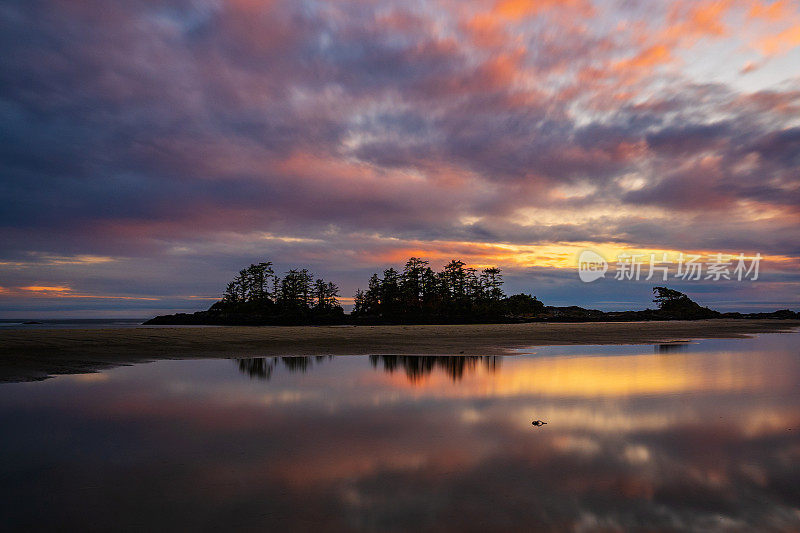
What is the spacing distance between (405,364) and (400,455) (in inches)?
543

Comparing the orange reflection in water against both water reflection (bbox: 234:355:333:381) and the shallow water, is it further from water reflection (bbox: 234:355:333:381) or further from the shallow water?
water reflection (bbox: 234:355:333:381)

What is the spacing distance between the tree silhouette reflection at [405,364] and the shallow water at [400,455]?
280cm

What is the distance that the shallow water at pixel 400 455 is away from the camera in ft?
18.1

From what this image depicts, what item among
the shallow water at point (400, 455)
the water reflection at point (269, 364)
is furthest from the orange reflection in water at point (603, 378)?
the water reflection at point (269, 364)

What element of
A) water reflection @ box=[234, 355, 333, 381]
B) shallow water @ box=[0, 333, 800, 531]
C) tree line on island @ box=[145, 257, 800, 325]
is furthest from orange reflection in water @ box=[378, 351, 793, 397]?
tree line on island @ box=[145, 257, 800, 325]

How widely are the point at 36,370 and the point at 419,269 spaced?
83.9 m

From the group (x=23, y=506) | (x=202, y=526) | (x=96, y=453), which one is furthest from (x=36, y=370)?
(x=202, y=526)

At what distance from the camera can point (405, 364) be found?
21.7 metres

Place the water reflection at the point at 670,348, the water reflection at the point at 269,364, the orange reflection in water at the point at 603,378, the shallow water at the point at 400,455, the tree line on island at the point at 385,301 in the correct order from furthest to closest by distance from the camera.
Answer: the tree line on island at the point at 385,301, the water reflection at the point at 670,348, the water reflection at the point at 269,364, the orange reflection in water at the point at 603,378, the shallow water at the point at 400,455

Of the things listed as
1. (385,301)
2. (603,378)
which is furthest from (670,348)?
(385,301)

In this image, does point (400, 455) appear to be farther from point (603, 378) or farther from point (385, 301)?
point (385, 301)

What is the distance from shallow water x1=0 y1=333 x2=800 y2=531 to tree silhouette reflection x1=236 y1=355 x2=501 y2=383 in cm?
280

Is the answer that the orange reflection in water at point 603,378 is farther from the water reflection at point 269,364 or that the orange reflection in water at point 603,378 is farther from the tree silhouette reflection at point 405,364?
the water reflection at point 269,364

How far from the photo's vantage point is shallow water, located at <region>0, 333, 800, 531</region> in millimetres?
5520
